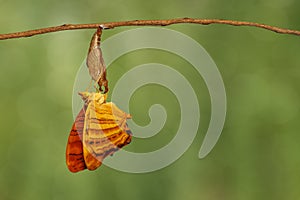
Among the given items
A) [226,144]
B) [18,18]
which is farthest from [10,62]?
[226,144]

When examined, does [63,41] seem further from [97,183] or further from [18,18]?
[97,183]

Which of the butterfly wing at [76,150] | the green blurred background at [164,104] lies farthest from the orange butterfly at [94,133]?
the green blurred background at [164,104]

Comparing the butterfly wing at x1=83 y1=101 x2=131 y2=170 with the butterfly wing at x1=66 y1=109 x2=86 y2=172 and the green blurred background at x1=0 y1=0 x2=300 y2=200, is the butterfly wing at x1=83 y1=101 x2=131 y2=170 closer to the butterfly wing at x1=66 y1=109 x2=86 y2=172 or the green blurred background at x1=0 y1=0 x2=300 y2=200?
the butterfly wing at x1=66 y1=109 x2=86 y2=172

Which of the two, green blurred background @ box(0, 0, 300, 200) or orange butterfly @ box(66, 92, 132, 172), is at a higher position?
green blurred background @ box(0, 0, 300, 200)

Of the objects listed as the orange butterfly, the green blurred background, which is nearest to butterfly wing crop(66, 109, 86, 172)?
the orange butterfly

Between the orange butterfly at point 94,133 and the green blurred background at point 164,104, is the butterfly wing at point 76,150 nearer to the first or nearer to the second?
the orange butterfly at point 94,133

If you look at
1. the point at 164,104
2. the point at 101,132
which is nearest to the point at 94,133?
the point at 101,132

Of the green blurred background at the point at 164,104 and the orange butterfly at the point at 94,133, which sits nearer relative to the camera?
the orange butterfly at the point at 94,133
